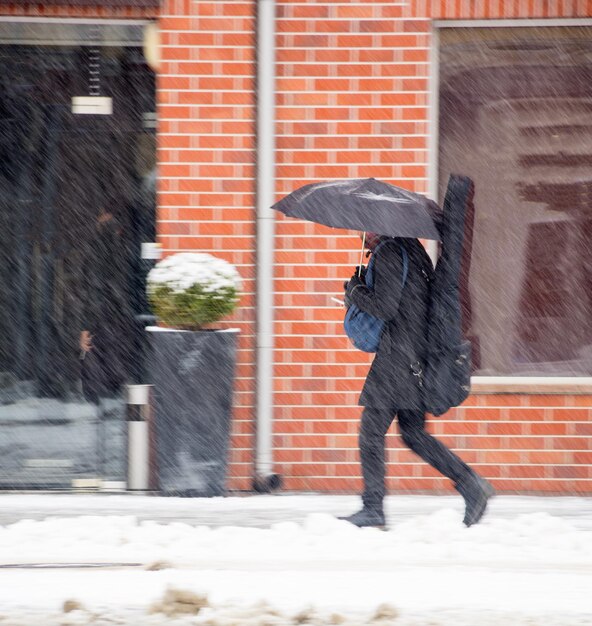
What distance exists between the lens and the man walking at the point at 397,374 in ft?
23.9

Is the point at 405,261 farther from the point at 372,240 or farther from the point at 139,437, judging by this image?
the point at 139,437

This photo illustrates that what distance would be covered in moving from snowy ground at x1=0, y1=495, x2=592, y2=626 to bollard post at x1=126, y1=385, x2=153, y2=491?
30 cm

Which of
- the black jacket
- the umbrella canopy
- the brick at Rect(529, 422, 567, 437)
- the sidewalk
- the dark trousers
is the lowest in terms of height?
the sidewalk

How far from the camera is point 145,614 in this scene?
574 cm

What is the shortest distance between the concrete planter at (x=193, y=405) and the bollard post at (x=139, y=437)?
23cm

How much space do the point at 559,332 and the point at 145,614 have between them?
459 centimetres

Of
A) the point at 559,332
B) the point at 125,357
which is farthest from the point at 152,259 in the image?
the point at 559,332

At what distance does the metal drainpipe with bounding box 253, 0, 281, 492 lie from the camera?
30.1ft

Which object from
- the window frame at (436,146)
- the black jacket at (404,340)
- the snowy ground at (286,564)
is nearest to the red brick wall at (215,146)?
the snowy ground at (286,564)

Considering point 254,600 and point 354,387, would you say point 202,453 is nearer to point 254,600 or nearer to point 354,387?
point 354,387

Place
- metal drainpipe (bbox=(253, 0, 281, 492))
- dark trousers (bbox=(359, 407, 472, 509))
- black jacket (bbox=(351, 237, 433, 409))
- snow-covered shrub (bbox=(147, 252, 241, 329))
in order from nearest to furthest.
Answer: black jacket (bbox=(351, 237, 433, 409)), dark trousers (bbox=(359, 407, 472, 509)), snow-covered shrub (bbox=(147, 252, 241, 329)), metal drainpipe (bbox=(253, 0, 281, 492))

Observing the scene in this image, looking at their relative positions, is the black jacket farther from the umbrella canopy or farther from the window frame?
the window frame

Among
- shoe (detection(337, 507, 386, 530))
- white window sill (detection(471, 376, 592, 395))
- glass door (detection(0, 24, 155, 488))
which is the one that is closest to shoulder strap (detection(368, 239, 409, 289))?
shoe (detection(337, 507, 386, 530))

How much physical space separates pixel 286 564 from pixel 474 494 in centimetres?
130
